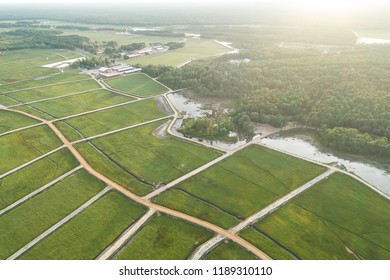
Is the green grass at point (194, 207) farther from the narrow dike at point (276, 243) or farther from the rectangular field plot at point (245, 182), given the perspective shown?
the narrow dike at point (276, 243)

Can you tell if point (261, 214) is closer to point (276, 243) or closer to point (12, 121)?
point (276, 243)

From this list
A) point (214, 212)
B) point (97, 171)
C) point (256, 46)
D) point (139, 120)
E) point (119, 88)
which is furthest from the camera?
Result: point (256, 46)

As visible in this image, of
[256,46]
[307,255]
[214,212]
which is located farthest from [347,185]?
[256,46]

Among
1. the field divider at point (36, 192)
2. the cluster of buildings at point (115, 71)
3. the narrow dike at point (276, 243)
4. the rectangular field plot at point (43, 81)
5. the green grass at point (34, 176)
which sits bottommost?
the rectangular field plot at point (43, 81)

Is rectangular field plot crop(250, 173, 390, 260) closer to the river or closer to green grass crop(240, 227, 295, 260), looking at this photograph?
green grass crop(240, 227, 295, 260)

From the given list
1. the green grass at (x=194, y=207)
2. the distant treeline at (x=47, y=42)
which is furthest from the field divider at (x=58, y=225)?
the distant treeline at (x=47, y=42)

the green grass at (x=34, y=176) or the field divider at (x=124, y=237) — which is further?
the green grass at (x=34, y=176)

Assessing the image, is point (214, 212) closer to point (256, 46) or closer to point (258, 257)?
point (258, 257)
